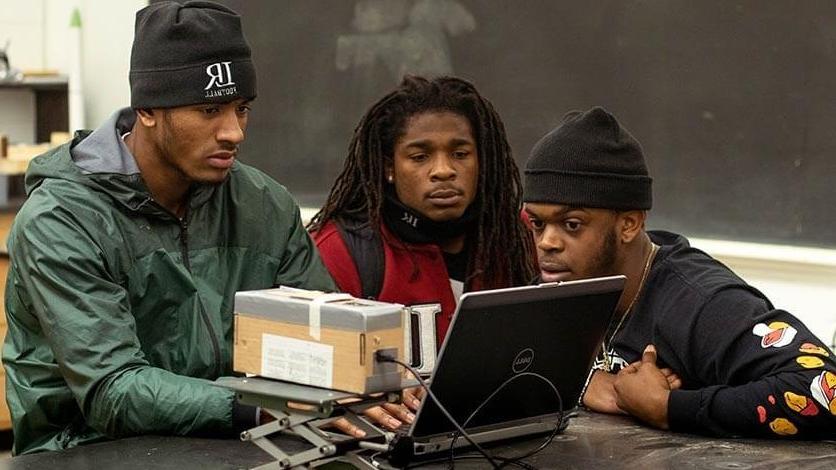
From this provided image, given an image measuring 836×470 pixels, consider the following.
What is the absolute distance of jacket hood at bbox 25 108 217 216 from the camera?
8.06 feet

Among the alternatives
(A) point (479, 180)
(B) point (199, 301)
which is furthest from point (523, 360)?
(A) point (479, 180)

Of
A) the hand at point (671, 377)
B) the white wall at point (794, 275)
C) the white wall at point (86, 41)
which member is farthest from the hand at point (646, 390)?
the white wall at point (86, 41)

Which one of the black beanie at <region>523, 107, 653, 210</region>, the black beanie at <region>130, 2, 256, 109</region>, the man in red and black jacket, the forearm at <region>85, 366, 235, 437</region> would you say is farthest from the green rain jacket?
the black beanie at <region>523, 107, 653, 210</region>

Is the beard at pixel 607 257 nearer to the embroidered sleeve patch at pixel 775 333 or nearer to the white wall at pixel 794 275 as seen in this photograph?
the embroidered sleeve patch at pixel 775 333

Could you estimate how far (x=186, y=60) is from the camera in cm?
249

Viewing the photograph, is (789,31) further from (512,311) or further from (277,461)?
(277,461)

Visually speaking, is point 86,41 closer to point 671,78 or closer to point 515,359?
point 671,78

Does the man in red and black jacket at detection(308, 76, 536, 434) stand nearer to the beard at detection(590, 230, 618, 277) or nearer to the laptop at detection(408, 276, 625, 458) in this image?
the beard at detection(590, 230, 618, 277)

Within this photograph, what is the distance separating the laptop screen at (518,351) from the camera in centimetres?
199

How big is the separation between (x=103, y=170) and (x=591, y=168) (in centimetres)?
92

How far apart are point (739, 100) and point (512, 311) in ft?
5.71

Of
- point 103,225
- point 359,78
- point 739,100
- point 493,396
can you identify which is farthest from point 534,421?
point 359,78

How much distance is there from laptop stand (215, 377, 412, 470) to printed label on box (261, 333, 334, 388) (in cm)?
1

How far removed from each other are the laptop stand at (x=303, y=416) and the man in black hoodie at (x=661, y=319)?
640 mm
